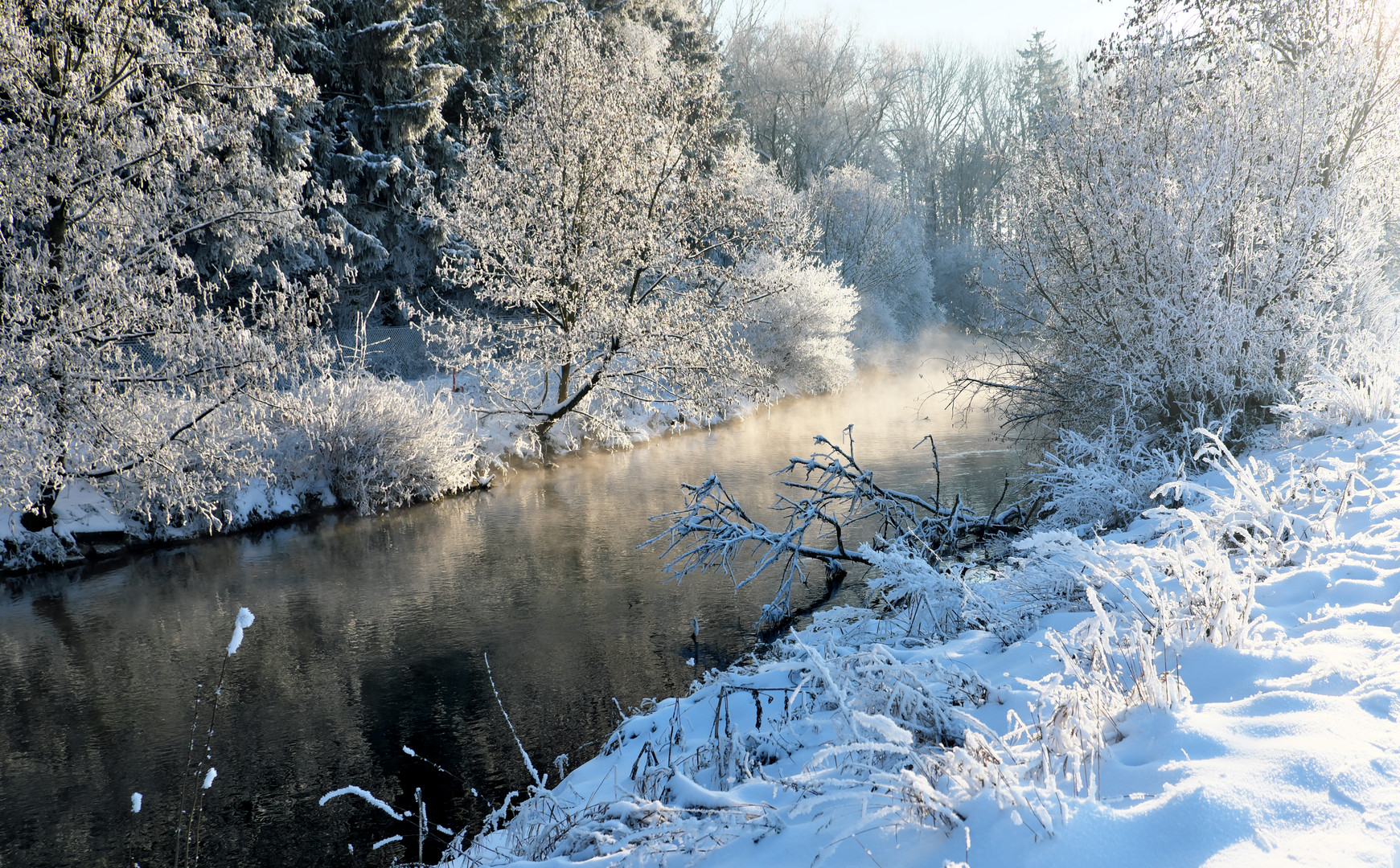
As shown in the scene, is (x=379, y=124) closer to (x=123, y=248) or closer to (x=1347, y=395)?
(x=123, y=248)

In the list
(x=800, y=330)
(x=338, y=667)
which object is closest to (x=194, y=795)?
(x=338, y=667)

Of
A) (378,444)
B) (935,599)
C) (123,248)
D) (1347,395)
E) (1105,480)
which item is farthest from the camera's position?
(378,444)

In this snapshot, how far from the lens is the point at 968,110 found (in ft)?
174

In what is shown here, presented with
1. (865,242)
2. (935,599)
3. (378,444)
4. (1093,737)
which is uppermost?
(865,242)

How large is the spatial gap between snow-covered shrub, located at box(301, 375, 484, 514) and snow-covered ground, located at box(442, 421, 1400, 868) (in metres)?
10.4

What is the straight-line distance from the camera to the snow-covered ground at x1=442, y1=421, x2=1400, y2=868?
6.80ft

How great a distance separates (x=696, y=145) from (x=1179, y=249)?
11285mm

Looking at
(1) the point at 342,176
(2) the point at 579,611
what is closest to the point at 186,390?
(2) the point at 579,611

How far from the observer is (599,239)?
16.7 metres

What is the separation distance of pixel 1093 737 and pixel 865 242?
113 feet

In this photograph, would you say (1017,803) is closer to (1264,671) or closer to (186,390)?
(1264,671)

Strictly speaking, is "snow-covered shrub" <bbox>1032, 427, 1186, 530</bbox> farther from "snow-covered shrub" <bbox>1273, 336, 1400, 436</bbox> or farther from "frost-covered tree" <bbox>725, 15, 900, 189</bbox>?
"frost-covered tree" <bbox>725, 15, 900, 189</bbox>

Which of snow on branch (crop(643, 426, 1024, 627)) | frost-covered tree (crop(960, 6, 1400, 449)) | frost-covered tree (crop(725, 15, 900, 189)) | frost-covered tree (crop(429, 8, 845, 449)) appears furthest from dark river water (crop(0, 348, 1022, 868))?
frost-covered tree (crop(725, 15, 900, 189))

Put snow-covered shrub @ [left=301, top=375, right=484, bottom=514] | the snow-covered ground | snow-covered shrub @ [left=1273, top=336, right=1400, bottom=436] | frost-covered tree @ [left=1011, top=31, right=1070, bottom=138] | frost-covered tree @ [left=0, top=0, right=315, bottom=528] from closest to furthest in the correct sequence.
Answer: the snow-covered ground
snow-covered shrub @ [left=1273, top=336, right=1400, bottom=436]
frost-covered tree @ [left=0, top=0, right=315, bottom=528]
snow-covered shrub @ [left=301, top=375, right=484, bottom=514]
frost-covered tree @ [left=1011, top=31, right=1070, bottom=138]
